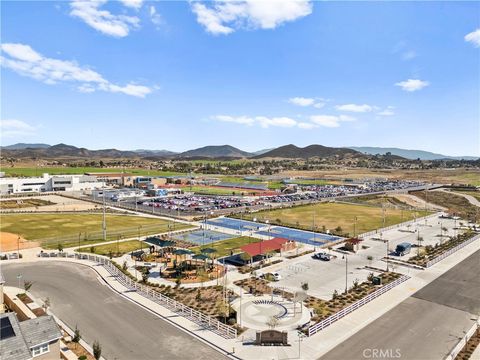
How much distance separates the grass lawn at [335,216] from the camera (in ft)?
272

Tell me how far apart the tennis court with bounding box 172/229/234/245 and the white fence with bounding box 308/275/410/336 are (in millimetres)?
33730

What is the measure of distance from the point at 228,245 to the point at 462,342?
3979 centimetres

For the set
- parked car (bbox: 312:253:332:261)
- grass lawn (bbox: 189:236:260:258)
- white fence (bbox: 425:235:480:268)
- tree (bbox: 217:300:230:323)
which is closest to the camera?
tree (bbox: 217:300:230:323)

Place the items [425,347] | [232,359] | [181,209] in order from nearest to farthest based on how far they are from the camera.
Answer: [232,359] → [425,347] → [181,209]

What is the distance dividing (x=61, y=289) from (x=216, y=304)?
19.9 m

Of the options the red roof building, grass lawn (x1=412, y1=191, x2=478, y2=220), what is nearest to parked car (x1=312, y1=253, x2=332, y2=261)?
the red roof building

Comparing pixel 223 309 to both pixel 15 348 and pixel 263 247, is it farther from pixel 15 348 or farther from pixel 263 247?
pixel 15 348

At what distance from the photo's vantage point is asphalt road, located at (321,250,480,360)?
91.0 ft

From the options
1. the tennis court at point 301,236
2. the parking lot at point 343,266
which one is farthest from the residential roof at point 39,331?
the tennis court at point 301,236

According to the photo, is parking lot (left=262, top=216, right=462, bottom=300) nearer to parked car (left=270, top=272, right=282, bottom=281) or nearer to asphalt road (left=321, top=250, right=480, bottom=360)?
parked car (left=270, top=272, right=282, bottom=281)

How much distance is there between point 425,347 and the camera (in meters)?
28.6

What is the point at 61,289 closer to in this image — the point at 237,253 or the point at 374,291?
the point at 237,253

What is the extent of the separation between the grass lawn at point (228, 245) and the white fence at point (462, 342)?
113 ft

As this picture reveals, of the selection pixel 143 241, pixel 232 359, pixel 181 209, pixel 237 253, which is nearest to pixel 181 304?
pixel 232 359
